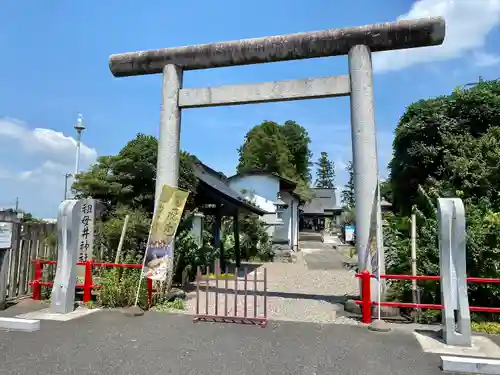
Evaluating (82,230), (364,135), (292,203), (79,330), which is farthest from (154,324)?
A: (292,203)

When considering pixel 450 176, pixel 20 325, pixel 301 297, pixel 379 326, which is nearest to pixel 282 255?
pixel 301 297

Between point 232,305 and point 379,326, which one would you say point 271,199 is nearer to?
point 232,305

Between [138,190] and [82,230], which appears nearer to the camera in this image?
[82,230]

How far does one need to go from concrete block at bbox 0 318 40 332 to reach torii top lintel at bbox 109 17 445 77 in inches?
248

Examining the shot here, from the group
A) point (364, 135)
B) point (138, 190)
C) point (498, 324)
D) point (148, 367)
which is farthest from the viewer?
point (138, 190)

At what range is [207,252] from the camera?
13.4 metres

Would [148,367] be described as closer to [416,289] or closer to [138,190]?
[416,289]

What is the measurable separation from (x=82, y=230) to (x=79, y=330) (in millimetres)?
4218

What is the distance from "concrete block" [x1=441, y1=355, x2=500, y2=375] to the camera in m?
4.88

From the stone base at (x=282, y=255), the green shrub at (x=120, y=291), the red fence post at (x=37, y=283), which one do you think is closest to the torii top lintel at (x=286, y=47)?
the red fence post at (x=37, y=283)

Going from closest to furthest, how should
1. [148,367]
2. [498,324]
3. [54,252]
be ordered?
1. [148,367]
2. [498,324]
3. [54,252]

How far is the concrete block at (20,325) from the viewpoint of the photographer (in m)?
6.55

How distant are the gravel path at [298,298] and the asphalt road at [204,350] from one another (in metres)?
0.93

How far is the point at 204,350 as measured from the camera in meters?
5.70
